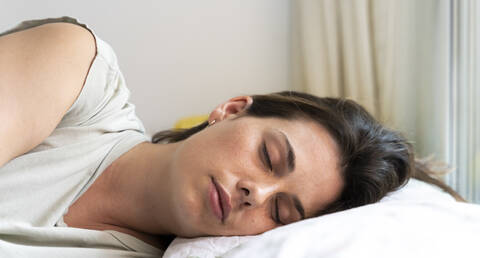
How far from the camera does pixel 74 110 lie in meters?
1.01

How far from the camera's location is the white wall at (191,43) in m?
2.41

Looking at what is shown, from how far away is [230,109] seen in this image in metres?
1.17

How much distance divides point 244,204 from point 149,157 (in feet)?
0.94

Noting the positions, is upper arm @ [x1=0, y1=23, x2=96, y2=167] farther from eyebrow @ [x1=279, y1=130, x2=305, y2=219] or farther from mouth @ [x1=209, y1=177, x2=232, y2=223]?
eyebrow @ [x1=279, y1=130, x2=305, y2=219]

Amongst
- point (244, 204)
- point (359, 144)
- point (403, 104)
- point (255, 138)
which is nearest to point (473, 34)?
point (403, 104)

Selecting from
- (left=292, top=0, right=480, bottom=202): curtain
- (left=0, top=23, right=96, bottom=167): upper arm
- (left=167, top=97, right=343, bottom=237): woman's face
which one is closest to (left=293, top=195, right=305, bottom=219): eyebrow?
(left=167, top=97, right=343, bottom=237): woman's face

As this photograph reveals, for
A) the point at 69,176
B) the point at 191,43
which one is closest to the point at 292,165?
the point at 69,176

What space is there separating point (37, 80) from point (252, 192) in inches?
18.4

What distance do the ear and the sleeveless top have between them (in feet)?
0.69

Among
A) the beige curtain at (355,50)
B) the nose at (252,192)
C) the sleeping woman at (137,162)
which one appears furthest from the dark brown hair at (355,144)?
the beige curtain at (355,50)

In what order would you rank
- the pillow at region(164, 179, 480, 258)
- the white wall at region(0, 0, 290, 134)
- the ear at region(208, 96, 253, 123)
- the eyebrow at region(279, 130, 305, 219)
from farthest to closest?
the white wall at region(0, 0, 290, 134), the ear at region(208, 96, 253, 123), the eyebrow at region(279, 130, 305, 219), the pillow at region(164, 179, 480, 258)

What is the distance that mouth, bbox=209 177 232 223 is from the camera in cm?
91

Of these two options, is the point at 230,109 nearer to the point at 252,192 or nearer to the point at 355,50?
the point at 252,192

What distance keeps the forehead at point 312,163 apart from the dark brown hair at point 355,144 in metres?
0.02
